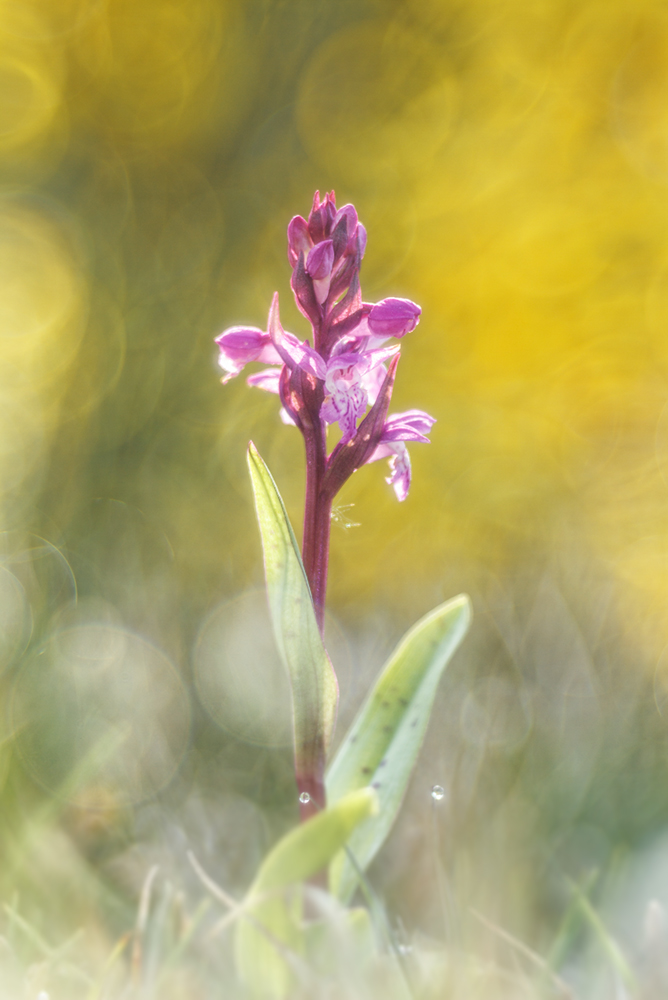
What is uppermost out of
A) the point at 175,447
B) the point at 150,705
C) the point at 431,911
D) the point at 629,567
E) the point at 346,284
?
the point at 175,447

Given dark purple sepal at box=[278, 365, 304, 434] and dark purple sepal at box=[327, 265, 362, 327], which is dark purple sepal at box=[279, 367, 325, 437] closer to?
dark purple sepal at box=[278, 365, 304, 434]

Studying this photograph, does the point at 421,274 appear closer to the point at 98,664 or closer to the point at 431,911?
the point at 98,664

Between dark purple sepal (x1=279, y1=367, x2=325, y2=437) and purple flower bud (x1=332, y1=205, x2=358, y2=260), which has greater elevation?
purple flower bud (x1=332, y1=205, x2=358, y2=260)

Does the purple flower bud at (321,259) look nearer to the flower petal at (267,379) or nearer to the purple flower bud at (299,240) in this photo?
the purple flower bud at (299,240)

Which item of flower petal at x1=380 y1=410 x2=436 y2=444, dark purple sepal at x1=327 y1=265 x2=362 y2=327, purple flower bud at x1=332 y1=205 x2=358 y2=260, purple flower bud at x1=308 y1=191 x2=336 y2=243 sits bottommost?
flower petal at x1=380 y1=410 x2=436 y2=444

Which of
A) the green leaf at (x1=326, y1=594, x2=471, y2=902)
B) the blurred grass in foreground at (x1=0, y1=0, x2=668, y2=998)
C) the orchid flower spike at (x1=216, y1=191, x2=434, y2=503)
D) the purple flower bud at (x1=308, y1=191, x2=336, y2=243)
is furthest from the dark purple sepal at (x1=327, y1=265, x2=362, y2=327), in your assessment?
the blurred grass in foreground at (x1=0, y1=0, x2=668, y2=998)

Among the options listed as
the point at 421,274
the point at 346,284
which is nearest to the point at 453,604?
the point at 346,284

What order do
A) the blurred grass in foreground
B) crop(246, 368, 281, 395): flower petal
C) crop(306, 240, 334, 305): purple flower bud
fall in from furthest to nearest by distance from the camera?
the blurred grass in foreground → crop(246, 368, 281, 395): flower petal → crop(306, 240, 334, 305): purple flower bud
